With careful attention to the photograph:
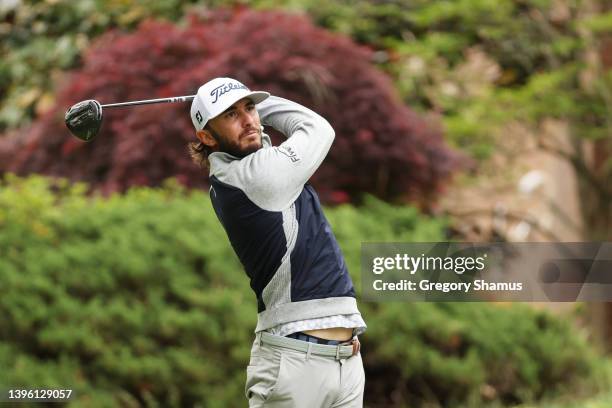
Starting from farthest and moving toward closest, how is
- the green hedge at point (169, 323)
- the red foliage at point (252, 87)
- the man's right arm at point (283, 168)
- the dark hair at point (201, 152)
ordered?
the red foliage at point (252, 87), the green hedge at point (169, 323), the dark hair at point (201, 152), the man's right arm at point (283, 168)

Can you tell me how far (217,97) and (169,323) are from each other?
10.3ft

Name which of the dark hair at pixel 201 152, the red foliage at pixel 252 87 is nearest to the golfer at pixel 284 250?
the dark hair at pixel 201 152

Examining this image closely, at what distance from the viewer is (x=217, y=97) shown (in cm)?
348

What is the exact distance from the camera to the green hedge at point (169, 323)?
6.38 m

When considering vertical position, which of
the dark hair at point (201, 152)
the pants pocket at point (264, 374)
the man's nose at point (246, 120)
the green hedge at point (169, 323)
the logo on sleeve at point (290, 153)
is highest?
the man's nose at point (246, 120)

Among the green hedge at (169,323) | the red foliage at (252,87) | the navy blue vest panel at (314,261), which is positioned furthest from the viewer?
the red foliage at (252,87)

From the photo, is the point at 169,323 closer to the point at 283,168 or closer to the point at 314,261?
the point at 314,261

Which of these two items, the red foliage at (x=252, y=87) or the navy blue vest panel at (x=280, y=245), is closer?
the navy blue vest panel at (x=280, y=245)

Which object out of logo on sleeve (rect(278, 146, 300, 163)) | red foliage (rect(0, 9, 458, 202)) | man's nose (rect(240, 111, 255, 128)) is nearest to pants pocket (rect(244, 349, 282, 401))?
logo on sleeve (rect(278, 146, 300, 163))

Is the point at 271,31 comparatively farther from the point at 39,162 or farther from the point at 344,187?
the point at 39,162

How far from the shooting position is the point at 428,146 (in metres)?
8.14

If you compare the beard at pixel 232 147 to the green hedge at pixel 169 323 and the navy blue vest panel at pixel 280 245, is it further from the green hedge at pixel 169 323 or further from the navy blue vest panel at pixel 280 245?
the green hedge at pixel 169 323

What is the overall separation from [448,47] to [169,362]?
13.9 feet

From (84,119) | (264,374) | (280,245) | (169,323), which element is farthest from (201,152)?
(169,323)
